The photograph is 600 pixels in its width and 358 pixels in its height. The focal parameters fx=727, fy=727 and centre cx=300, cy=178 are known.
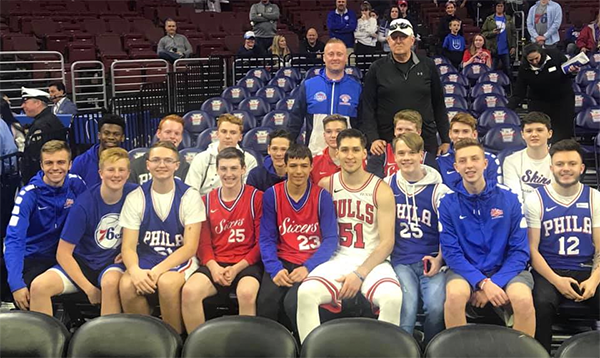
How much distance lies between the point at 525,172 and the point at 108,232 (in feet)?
9.30

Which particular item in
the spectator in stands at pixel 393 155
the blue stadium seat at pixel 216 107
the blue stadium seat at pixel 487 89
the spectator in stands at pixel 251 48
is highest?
the spectator in stands at pixel 251 48

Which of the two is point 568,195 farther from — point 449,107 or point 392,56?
point 449,107

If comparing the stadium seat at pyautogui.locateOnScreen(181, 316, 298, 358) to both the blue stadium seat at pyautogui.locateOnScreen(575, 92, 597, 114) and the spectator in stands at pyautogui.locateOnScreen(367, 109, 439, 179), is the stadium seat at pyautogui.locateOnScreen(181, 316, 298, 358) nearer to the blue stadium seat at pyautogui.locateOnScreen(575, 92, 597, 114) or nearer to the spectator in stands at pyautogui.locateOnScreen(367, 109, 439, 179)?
the spectator in stands at pyautogui.locateOnScreen(367, 109, 439, 179)

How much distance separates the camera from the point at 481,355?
3.13 meters

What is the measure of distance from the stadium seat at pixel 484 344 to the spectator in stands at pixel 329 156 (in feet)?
6.61

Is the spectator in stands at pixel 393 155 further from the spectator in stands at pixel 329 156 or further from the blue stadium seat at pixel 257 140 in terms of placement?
the blue stadium seat at pixel 257 140

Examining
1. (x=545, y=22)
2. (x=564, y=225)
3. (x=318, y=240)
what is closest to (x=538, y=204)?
(x=564, y=225)

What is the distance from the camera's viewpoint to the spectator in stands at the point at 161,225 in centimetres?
439

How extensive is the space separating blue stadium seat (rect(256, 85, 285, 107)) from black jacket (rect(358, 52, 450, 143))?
3601 mm

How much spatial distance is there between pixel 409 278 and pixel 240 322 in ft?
4.26

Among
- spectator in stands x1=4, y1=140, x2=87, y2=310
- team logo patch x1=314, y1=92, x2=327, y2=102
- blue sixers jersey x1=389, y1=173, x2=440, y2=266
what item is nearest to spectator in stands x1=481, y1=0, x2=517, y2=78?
team logo patch x1=314, y1=92, x2=327, y2=102

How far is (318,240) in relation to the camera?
4.50m

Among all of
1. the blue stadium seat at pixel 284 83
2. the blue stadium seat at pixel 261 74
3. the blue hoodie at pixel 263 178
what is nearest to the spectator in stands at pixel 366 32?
the blue stadium seat at pixel 261 74

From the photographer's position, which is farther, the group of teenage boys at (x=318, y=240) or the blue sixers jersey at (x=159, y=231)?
the blue sixers jersey at (x=159, y=231)
